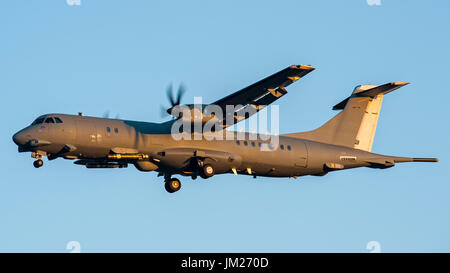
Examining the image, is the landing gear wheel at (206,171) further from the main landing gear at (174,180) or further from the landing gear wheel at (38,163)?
the landing gear wheel at (38,163)

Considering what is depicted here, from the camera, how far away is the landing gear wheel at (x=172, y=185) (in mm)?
27391

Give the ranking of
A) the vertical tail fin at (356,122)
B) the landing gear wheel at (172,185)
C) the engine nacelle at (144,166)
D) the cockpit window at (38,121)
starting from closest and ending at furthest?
the cockpit window at (38,121) < the engine nacelle at (144,166) < the landing gear wheel at (172,185) < the vertical tail fin at (356,122)

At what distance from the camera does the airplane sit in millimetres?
24375

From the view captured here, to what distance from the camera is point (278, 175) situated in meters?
28.1

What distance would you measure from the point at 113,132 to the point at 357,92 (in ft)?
36.9

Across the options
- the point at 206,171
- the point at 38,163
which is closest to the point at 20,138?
the point at 38,163

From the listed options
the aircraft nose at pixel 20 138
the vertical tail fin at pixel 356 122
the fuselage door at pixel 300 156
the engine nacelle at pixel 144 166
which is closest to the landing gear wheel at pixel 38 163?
the aircraft nose at pixel 20 138

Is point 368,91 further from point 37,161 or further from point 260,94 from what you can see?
point 37,161

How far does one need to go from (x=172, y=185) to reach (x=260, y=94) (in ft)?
17.3

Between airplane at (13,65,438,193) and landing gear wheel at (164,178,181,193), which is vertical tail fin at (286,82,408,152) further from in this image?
landing gear wheel at (164,178,181,193)

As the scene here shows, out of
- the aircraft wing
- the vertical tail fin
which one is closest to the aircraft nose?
the aircraft wing

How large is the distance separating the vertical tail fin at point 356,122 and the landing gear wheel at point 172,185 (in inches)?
230
